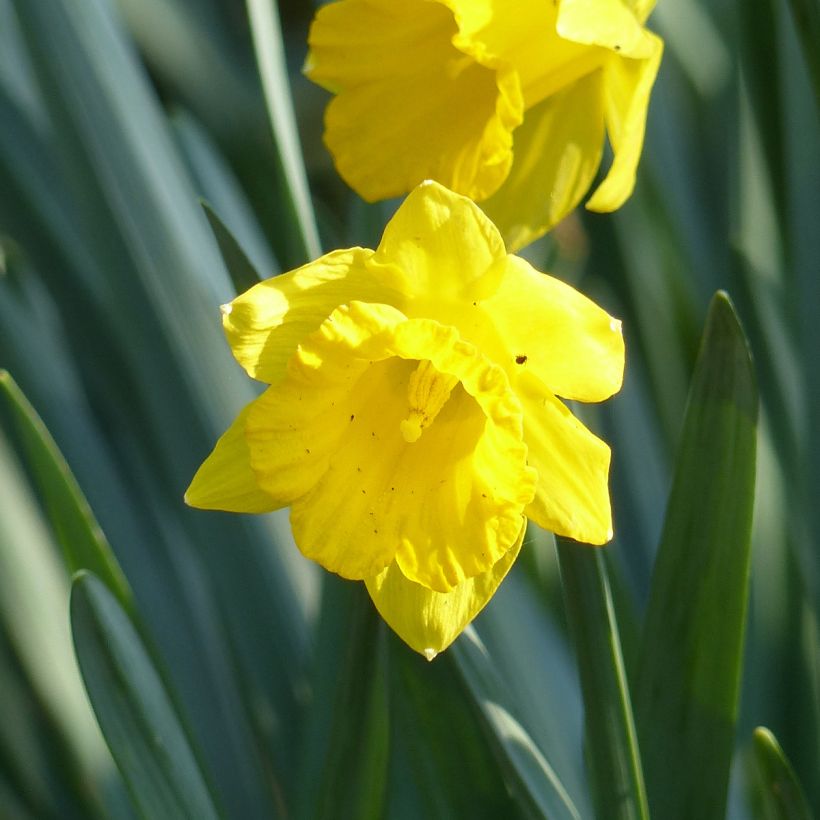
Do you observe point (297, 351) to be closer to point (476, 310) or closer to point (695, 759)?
point (476, 310)

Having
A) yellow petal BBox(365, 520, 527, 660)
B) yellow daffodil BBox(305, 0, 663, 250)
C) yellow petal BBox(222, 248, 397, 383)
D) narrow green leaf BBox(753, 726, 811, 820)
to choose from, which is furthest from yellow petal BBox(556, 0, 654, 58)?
narrow green leaf BBox(753, 726, 811, 820)

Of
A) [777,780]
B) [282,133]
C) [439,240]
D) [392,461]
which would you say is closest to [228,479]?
[392,461]

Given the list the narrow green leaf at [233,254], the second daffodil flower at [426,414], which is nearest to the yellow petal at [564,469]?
the second daffodil flower at [426,414]

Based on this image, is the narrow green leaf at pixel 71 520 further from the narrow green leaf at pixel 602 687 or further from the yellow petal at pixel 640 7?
the yellow petal at pixel 640 7

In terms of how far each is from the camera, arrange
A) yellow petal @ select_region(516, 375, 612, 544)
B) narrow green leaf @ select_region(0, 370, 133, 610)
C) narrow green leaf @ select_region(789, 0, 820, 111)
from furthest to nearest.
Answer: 1. narrow green leaf @ select_region(0, 370, 133, 610)
2. narrow green leaf @ select_region(789, 0, 820, 111)
3. yellow petal @ select_region(516, 375, 612, 544)

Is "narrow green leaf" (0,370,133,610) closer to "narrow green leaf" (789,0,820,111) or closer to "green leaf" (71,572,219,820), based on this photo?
"green leaf" (71,572,219,820)
